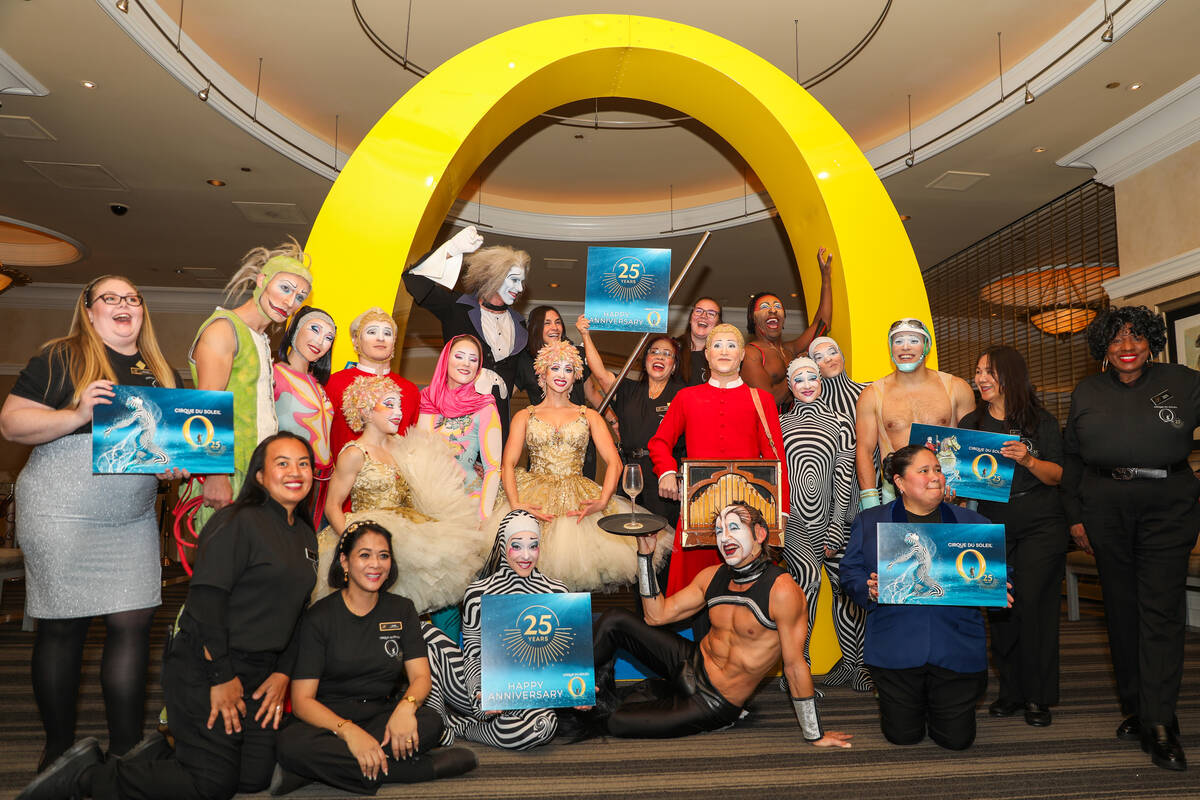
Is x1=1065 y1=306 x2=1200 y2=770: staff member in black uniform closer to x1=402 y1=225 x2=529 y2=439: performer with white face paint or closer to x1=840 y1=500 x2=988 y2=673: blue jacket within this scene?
x1=840 y1=500 x2=988 y2=673: blue jacket

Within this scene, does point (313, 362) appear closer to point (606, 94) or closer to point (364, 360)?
point (364, 360)

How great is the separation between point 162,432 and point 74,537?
459 millimetres

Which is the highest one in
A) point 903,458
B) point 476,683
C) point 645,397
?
point 645,397

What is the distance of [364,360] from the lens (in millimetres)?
4090

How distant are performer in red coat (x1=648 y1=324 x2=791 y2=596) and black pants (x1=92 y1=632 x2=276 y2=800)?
6.70 feet

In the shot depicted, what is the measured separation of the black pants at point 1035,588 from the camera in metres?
3.87

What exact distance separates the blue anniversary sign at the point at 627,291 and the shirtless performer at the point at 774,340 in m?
0.72

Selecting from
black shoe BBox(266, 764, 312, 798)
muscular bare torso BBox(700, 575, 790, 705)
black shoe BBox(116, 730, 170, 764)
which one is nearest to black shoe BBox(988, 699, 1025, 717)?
muscular bare torso BBox(700, 575, 790, 705)

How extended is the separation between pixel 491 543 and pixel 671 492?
2.97 feet

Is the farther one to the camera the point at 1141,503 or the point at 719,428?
the point at 719,428

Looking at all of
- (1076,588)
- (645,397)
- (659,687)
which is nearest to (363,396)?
(645,397)

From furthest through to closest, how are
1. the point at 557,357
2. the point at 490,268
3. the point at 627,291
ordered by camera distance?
the point at 490,268 < the point at 627,291 < the point at 557,357

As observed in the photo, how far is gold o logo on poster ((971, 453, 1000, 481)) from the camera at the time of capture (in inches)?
142

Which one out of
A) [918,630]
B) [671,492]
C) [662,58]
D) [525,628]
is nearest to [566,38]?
[662,58]
